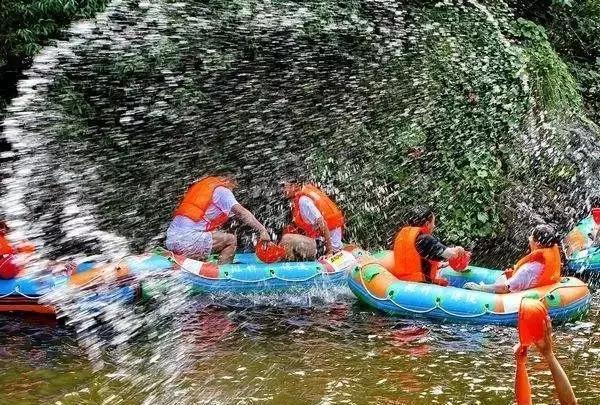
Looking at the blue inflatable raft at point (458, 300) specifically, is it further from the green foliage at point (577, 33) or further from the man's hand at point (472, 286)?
the green foliage at point (577, 33)

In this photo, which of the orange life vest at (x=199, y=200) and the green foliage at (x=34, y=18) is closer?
the orange life vest at (x=199, y=200)

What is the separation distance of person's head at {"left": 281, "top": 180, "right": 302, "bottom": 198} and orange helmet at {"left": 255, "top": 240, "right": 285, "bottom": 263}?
146 centimetres

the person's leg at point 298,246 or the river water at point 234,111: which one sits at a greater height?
the river water at point 234,111

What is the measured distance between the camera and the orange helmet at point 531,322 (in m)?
4.00

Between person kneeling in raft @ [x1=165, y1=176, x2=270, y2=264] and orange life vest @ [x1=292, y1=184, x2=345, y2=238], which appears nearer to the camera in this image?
person kneeling in raft @ [x1=165, y1=176, x2=270, y2=264]

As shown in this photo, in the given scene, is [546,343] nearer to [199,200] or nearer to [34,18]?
[199,200]

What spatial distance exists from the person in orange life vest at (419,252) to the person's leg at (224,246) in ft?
6.98

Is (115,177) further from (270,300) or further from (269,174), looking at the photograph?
(270,300)

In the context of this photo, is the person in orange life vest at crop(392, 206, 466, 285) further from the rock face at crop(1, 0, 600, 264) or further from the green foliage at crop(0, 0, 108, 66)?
the green foliage at crop(0, 0, 108, 66)

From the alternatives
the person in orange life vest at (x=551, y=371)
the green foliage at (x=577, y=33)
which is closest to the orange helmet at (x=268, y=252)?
the person in orange life vest at (x=551, y=371)

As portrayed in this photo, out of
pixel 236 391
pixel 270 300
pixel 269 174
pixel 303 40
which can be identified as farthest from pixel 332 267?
pixel 303 40

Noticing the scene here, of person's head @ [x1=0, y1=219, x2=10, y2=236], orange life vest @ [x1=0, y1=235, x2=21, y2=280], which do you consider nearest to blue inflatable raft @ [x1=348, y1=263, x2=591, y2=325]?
orange life vest @ [x1=0, y1=235, x2=21, y2=280]

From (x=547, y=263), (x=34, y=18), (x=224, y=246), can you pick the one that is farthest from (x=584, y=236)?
(x=34, y=18)

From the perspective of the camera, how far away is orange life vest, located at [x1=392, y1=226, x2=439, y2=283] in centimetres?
881
